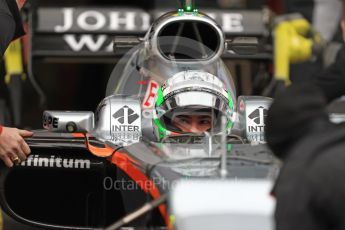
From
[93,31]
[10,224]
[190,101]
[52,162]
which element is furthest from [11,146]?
[93,31]

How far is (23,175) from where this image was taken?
5891 mm

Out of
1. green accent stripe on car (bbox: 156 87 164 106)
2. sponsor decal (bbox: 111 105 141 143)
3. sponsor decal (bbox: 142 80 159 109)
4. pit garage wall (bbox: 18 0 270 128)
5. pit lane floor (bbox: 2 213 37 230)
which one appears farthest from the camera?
pit garage wall (bbox: 18 0 270 128)

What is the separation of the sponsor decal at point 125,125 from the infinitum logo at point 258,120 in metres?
0.55

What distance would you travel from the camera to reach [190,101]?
596 centimetres

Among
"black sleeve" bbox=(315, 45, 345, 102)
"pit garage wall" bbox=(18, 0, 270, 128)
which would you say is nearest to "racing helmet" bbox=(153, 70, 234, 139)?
"black sleeve" bbox=(315, 45, 345, 102)

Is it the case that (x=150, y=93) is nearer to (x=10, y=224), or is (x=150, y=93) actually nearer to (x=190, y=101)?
(x=190, y=101)


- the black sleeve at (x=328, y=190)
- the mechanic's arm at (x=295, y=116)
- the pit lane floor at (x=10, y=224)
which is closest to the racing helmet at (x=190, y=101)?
the pit lane floor at (x=10, y=224)

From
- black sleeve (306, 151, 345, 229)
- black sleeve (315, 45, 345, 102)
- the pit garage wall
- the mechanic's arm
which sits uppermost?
the mechanic's arm

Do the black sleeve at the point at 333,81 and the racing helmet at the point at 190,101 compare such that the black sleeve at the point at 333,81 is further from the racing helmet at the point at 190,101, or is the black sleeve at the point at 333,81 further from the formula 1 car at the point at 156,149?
the racing helmet at the point at 190,101

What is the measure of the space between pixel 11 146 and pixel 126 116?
1.05 m

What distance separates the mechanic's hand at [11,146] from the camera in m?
5.32

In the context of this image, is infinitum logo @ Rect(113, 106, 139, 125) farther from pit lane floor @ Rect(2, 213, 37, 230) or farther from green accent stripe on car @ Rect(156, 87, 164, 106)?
pit lane floor @ Rect(2, 213, 37, 230)

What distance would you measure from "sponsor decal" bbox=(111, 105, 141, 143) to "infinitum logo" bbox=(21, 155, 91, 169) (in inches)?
20.5

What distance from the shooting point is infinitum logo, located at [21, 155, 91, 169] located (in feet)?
18.5
